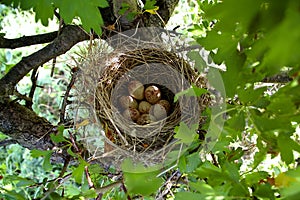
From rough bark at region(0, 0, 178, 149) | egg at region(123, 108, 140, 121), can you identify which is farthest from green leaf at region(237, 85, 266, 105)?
egg at region(123, 108, 140, 121)

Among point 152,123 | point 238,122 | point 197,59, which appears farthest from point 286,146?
point 152,123

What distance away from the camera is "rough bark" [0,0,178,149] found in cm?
89

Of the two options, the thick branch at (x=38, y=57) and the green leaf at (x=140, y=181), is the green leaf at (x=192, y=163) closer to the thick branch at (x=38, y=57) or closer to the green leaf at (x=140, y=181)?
the green leaf at (x=140, y=181)

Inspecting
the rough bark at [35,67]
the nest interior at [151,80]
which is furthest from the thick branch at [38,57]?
the nest interior at [151,80]

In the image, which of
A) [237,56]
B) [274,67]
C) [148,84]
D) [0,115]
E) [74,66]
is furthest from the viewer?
[148,84]

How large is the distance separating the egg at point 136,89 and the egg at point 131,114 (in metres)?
0.04

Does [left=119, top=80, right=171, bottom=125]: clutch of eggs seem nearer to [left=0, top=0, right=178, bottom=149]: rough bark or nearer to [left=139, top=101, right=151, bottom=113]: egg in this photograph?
[left=139, top=101, right=151, bottom=113]: egg

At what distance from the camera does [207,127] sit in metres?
0.78

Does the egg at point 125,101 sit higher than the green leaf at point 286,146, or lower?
higher

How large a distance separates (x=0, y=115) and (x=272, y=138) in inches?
21.5

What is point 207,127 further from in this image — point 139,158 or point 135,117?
point 135,117

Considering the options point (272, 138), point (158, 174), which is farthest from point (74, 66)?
point (272, 138)

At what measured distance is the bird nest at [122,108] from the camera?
35.9 inches

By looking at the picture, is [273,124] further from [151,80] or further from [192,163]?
[151,80]
